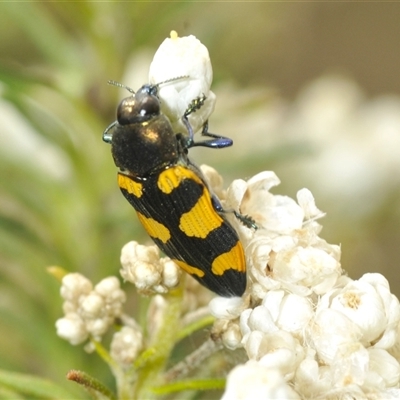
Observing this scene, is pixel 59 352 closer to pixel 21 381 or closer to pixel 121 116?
pixel 21 381

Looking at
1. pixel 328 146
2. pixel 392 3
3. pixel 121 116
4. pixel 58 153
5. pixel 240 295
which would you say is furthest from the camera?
pixel 392 3

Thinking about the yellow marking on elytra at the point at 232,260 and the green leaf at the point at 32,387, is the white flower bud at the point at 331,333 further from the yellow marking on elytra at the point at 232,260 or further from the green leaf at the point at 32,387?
the green leaf at the point at 32,387

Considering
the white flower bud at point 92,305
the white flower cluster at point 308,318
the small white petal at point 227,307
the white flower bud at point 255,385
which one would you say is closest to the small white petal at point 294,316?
the white flower cluster at point 308,318

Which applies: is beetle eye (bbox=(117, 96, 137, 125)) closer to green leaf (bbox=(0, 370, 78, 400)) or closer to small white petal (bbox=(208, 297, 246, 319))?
small white petal (bbox=(208, 297, 246, 319))

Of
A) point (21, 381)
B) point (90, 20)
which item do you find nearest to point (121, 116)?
point (21, 381)

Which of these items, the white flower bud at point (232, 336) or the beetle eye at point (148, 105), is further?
the beetle eye at point (148, 105)

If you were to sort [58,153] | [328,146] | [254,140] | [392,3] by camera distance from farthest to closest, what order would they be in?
[392,3] < [328,146] < [254,140] < [58,153]

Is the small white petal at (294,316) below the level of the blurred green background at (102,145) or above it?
below

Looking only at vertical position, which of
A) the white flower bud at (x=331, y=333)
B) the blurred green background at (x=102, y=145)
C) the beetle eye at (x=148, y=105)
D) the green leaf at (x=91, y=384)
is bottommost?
the green leaf at (x=91, y=384)
